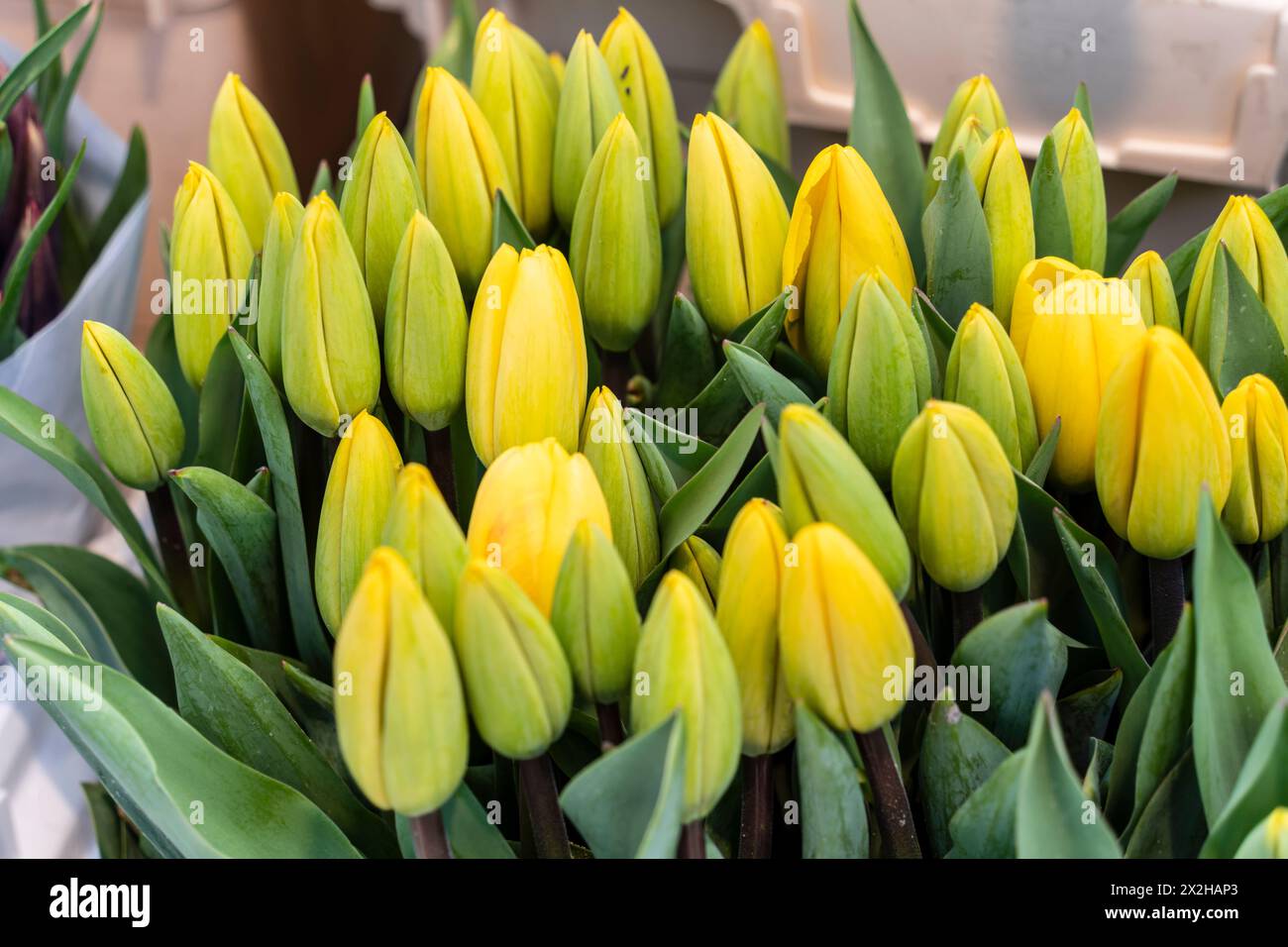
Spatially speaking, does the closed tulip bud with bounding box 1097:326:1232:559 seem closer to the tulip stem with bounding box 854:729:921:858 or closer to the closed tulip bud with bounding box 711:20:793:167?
the tulip stem with bounding box 854:729:921:858

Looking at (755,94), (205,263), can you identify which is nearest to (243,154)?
(205,263)

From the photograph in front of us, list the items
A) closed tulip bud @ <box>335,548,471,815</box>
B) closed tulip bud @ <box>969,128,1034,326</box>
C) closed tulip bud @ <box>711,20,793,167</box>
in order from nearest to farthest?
closed tulip bud @ <box>335,548,471,815</box>, closed tulip bud @ <box>969,128,1034,326</box>, closed tulip bud @ <box>711,20,793,167</box>

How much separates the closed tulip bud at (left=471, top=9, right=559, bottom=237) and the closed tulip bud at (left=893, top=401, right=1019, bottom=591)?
155mm

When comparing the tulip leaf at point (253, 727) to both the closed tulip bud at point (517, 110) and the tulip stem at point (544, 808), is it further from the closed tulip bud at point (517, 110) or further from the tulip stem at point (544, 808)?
the closed tulip bud at point (517, 110)

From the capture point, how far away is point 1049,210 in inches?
12.4

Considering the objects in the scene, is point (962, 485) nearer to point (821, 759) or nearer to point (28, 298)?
point (821, 759)

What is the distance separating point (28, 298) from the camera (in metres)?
0.46

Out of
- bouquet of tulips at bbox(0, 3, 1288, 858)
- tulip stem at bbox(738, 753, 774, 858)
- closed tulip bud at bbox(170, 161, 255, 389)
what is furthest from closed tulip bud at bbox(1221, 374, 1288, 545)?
closed tulip bud at bbox(170, 161, 255, 389)

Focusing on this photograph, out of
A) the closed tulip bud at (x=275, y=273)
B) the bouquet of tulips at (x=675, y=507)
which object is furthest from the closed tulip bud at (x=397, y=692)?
the closed tulip bud at (x=275, y=273)

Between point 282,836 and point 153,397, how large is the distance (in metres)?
0.11

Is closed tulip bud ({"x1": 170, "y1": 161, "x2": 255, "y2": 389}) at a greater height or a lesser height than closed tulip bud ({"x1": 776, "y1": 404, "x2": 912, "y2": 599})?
greater

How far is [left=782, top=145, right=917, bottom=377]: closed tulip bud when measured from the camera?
0.97 feet

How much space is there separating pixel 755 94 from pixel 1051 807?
0.83ft
